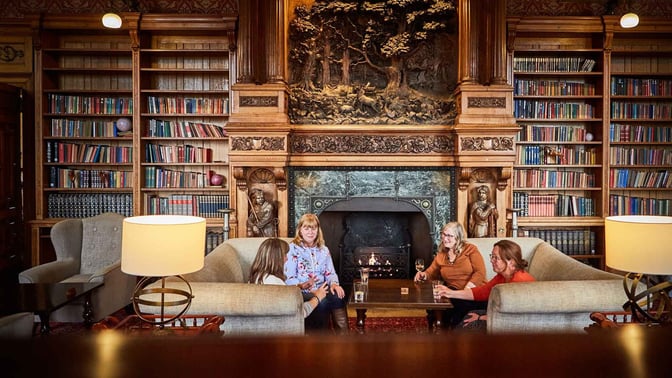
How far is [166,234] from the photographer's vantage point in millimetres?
2523

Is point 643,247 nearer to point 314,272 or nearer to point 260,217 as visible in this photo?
point 314,272

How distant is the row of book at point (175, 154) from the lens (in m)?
6.54

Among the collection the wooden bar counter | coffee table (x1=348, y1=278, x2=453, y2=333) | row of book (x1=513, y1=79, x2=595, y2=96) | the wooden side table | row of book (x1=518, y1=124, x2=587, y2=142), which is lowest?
coffee table (x1=348, y1=278, x2=453, y2=333)

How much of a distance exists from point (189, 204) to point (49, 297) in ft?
9.20

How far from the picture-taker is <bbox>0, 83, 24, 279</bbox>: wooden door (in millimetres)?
6152

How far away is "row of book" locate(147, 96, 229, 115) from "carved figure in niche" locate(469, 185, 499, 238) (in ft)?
9.96

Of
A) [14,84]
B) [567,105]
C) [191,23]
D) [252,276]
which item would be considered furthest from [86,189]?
[567,105]

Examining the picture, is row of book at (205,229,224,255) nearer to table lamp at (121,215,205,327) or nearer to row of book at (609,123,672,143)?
table lamp at (121,215,205,327)

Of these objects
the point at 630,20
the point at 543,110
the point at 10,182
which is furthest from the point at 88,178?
the point at 630,20

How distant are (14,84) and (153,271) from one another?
5114 millimetres

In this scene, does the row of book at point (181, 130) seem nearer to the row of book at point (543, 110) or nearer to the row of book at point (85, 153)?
the row of book at point (85, 153)

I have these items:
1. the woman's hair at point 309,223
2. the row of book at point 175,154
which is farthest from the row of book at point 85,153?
the woman's hair at point 309,223

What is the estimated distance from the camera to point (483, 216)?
19.0 ft

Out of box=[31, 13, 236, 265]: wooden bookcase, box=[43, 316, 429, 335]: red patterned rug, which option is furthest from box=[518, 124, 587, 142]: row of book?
box=[31, 13, 236, 265]: wooden bookcase
